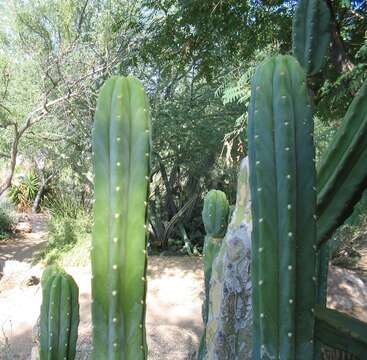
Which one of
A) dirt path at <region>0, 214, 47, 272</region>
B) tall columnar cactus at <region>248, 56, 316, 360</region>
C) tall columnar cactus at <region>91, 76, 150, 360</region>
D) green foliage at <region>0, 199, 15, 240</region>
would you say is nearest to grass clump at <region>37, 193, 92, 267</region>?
dirt path at <region>0, 214, 47, 272</region>

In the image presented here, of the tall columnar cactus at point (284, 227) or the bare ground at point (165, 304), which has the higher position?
the tall columnar cactus at point (284, 227)

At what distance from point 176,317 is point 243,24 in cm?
411

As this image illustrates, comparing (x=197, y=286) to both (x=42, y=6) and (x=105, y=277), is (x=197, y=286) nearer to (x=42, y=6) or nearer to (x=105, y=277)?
(x=42, y=6)

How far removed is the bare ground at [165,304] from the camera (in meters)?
5.01

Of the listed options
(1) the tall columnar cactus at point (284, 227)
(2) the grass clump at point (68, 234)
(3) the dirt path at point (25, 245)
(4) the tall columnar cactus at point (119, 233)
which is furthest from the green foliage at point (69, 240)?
(1) the tall columnar cactus at point (284, 227)

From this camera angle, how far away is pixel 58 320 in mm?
2418

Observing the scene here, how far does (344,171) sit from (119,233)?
0.83 metres

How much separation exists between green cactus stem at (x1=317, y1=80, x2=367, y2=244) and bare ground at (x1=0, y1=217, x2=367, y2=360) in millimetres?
3458

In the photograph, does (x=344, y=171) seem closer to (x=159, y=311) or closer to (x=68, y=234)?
(x=159, y=311)

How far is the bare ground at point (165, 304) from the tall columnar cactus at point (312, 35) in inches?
143

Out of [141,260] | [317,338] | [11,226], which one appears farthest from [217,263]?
[11,226]

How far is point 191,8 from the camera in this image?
209 inches

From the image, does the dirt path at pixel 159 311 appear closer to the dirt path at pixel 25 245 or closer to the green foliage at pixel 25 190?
the dirt path at pixel 25 245

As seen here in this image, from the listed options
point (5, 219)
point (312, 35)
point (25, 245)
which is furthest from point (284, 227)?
point (5, 219)
